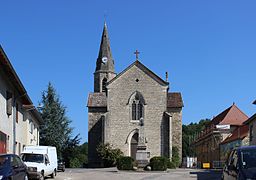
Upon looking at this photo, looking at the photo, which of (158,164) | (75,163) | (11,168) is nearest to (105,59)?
(75,163)

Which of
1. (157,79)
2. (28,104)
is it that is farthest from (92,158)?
(28,104)

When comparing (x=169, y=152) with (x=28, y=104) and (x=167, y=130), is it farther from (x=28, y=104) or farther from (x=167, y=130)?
(x=28, y=104)

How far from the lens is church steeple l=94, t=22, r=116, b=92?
7678 cm

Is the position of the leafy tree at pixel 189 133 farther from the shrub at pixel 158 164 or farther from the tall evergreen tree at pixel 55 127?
the shrub at pixel 158 164

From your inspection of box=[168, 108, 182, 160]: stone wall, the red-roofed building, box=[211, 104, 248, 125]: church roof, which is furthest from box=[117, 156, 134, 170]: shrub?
box=[211, 104, 248, 125]: church roof

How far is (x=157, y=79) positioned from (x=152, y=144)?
28.4 ft

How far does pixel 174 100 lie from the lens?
214 feet

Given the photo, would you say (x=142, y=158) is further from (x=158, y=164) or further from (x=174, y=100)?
(x=174, y=100)

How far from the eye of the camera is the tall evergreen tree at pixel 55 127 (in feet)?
227

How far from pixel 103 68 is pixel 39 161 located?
5125 cm

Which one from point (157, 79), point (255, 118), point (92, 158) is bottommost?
point (92, 158)

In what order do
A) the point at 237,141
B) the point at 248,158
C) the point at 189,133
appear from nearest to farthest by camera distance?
the point at 248,158
the point at 237,141
the point at 189,133

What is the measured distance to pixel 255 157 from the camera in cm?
1212

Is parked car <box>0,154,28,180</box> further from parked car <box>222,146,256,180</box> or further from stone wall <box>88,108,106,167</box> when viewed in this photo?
stone wall <box>88,108,106,167</box>
